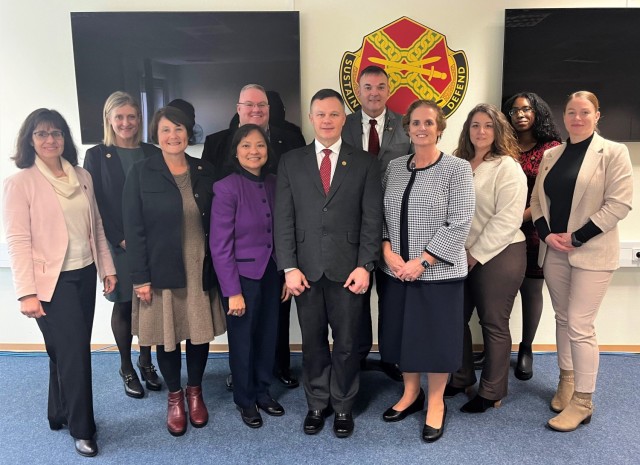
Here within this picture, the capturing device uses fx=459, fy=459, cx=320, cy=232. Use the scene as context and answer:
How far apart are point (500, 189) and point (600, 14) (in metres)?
1.63

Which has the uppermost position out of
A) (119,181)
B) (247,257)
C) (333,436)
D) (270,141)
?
(270,141)

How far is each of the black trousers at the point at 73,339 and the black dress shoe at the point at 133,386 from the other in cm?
51

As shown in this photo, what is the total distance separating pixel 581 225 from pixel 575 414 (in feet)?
3.25

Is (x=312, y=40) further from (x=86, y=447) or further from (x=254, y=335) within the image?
(x=86, y=447)

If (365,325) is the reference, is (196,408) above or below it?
below

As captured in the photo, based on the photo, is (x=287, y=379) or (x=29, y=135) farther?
(x=287, y=379)

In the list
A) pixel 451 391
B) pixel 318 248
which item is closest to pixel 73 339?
pixel 318 248

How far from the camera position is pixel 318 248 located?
219 cm

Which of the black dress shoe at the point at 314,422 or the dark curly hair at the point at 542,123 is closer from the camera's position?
the black dress shoe at the point at 314,422

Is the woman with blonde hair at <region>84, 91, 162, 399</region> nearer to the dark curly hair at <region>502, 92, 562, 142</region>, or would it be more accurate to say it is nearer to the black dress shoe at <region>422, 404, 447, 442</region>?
the black dress shoe at <region>422, 404, 447, 442</region>

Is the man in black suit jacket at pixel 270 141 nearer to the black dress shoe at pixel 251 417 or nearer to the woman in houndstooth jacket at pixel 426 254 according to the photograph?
the black dress shoe at pixel 251 417

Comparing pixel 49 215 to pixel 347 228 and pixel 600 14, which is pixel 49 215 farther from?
pixel 600 14

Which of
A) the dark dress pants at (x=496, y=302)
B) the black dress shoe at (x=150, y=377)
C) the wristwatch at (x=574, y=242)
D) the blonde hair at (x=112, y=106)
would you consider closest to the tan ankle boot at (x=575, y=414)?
the dark dress pants at (x=496, y=302)

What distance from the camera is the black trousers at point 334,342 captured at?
2.27m
